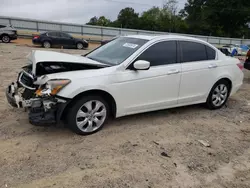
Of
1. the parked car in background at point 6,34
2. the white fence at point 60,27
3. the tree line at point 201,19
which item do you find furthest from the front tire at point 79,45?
the tree line at point 201,19

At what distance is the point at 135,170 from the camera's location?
2998 mm

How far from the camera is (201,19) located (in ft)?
198

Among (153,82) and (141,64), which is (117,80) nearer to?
(141,64)

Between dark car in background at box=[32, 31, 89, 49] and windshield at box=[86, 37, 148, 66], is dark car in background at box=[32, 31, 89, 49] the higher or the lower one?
the lower one

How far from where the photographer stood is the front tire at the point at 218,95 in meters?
5.14

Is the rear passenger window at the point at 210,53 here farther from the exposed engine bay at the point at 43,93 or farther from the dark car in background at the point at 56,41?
the dark car in background at the point at 56,41

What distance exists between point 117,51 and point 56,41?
53.0 feet

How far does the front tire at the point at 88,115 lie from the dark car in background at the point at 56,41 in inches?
651

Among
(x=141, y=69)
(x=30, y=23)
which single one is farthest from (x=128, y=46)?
(x=30, y=23)

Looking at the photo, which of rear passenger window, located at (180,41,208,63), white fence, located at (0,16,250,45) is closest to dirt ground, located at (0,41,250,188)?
rear passenger window, located at (180,41,208,63)

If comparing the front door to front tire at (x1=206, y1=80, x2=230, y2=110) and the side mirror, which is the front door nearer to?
the side mirror

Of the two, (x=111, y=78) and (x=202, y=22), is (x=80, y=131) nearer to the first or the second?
(x=111, y=78)

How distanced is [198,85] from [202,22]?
198 feet

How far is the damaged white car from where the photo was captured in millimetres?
3477
